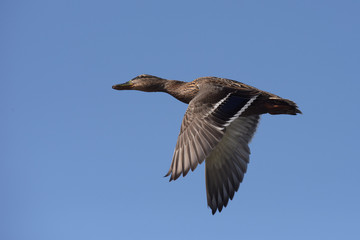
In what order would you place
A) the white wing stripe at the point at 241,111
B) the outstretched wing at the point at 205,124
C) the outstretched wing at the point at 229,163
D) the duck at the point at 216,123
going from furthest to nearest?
the outstretched wing at the point at 229,163, the white wing stripe at the point at 241,111, the duck at the point at 216,123, the outstretched wing at the point at 205,124

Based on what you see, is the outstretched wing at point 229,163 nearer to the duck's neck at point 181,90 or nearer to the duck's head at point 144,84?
the duck's neck at point 181,90

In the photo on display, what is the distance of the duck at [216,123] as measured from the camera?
294 inches

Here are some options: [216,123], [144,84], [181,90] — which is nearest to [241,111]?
[216,123]

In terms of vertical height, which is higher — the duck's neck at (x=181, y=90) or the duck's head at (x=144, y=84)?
the duck's head at (x=144, y=84)

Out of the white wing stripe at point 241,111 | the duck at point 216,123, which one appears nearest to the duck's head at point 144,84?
the duck at point 216,123

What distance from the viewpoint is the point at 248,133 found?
1015 cm

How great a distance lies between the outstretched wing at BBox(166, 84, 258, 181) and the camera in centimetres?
730

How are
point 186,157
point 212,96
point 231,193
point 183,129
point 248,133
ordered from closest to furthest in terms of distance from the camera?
point 186,157 < point 183,129 < point 212,96 < point 231,193 < point 248,133

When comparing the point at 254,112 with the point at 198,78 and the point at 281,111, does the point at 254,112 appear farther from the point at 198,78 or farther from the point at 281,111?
the point at 198,78

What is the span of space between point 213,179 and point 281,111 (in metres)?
2.02

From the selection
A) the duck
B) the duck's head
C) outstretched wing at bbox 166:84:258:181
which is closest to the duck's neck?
the duck

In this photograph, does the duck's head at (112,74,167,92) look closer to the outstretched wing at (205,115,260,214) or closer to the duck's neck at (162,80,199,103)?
the duck's neck at (162,80,199,103)

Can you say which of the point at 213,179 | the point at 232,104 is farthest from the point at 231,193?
the point at 232,104

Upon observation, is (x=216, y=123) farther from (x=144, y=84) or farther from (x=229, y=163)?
(x=144, y=84)
